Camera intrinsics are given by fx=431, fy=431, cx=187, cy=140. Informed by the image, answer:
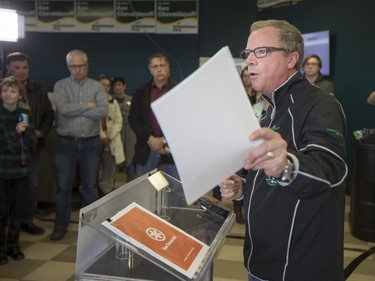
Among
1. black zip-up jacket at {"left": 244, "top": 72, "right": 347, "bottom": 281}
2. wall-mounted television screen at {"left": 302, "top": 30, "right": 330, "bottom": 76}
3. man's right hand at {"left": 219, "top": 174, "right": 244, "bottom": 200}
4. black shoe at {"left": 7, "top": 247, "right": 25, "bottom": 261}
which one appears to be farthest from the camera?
wall-mounted television screen at {"left": 302, "top": 30, "right": 330, "bottom": 76}

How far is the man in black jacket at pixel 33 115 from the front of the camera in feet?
12.8

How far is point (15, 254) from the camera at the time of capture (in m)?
3.45

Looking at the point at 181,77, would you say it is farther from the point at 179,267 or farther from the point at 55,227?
the point at 179,267

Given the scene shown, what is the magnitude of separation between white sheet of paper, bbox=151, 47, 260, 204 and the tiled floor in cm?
239

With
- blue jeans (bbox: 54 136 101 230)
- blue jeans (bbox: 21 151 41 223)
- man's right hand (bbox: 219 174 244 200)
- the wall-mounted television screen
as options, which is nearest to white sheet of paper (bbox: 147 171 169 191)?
man's right hand (bbox: 219 174 244 200)

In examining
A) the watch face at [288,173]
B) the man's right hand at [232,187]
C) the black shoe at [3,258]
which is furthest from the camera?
the black shoe at [3,258]

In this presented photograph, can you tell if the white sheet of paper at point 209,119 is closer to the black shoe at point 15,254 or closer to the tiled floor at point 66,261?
the tiled floor at point 66,261

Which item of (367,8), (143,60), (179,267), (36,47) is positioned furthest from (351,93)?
(36,47)

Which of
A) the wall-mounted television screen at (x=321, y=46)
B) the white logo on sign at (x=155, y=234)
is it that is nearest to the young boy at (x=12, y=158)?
the white logo on sign at (x=155, y=234)

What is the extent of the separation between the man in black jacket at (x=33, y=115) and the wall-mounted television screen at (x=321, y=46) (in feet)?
12.4

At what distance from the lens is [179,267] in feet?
4.18

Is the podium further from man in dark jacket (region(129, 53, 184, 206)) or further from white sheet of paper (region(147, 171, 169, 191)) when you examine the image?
man in dark jacket (region(129, 53, 184, 206))

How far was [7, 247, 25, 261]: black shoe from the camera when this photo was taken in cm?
345

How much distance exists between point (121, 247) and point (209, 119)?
0.71 metres
